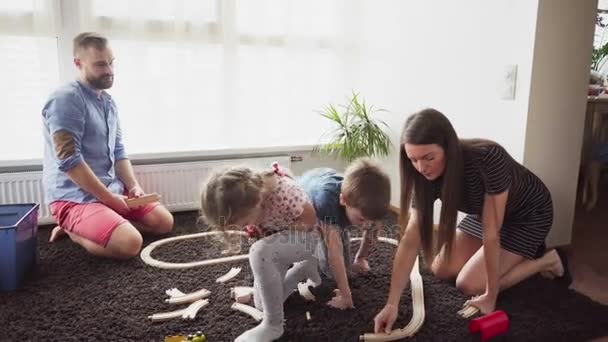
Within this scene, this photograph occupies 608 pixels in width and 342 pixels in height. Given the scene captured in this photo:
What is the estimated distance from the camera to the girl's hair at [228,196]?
1255 mm

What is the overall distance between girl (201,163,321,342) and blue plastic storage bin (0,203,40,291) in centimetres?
88

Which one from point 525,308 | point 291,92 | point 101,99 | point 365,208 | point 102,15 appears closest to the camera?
point 365,208

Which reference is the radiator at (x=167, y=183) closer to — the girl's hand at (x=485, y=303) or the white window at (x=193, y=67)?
the white window at (x=193, y=67)

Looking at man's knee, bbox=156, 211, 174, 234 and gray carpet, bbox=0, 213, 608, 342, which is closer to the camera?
gray carpet, bbox=0, 213, 608, 342

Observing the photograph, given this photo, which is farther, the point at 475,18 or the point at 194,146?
the point at 194,146

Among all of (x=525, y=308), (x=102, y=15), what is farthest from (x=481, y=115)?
(x=102, y=15)

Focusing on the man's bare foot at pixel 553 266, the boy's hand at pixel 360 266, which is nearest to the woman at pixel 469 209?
the man's bare foot at pixel 553 266

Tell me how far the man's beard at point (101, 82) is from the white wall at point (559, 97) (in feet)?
6.21

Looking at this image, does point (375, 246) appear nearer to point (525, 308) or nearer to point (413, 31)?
point (525, 308)

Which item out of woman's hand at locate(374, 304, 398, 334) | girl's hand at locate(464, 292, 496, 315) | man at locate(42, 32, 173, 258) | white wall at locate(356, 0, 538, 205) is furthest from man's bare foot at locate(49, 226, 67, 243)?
girl's hand at locate(464, 292, 496, 315)

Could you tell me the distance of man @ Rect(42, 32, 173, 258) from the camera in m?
2.01

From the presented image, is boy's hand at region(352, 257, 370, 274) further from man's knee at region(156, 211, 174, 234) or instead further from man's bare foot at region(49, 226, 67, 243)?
man's bare foot at region(49, 226, 67, 243)

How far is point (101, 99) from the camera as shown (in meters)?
2.26

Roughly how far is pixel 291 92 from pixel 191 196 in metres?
0.92
